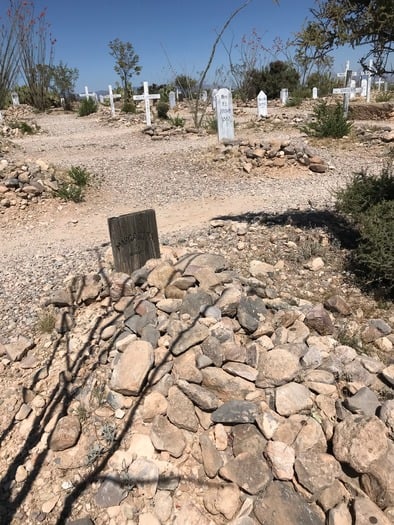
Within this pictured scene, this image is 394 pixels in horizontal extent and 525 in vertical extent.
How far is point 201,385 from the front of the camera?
8.22ft

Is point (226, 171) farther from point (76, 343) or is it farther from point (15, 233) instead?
point (76, 343)

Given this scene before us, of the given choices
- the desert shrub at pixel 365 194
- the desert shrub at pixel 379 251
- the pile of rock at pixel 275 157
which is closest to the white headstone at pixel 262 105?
the pile of rock at pixel 275 157

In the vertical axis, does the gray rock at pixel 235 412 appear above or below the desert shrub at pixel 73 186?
below

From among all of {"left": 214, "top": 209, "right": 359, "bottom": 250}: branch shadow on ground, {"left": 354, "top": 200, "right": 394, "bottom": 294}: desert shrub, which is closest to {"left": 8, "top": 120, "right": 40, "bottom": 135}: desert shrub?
Result: {"left": 214, "top": 209, "right": 359, "bottom": 250}: branch shadow on ground

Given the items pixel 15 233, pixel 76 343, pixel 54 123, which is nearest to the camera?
pixel 76 343

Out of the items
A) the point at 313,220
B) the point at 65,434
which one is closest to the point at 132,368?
the point at 65,434

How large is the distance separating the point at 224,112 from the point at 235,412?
31.3 ft

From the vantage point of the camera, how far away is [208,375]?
2471mm

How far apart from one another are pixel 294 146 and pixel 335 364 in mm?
6937

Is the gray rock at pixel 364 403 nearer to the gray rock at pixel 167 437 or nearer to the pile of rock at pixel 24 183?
the gray rock at pixel 167 437

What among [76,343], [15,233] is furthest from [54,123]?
[76,343]

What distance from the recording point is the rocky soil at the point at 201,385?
78.4 inches

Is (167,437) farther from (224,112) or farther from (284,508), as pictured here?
(224,112)

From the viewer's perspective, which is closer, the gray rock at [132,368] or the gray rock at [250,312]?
the gray rock at [132,368]
